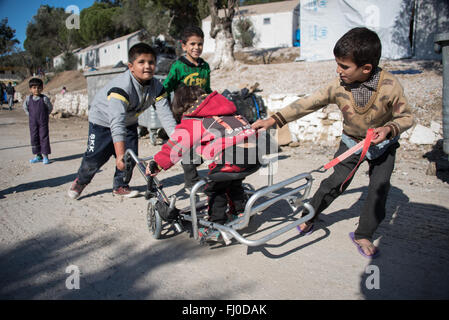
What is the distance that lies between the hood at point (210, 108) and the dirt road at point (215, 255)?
1.17 m

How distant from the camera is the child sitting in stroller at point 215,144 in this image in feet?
8.86

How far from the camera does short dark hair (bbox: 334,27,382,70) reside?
245 cm

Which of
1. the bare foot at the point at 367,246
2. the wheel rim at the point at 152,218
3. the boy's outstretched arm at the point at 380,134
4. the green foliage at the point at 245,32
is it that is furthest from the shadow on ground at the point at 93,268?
the green foliage at the point at 245,32

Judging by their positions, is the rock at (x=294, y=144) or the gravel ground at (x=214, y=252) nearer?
the gravel ground at (x=214, y=252)

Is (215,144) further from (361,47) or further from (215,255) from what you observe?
(361,47)

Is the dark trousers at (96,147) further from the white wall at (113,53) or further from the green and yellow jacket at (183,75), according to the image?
the white wall at (113,53)

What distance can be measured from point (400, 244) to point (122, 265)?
2.34 metres

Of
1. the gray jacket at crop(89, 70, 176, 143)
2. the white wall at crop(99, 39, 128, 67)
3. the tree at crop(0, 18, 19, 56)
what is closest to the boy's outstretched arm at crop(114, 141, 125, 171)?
the gray jacket at crop(89, 70, 176, 143)

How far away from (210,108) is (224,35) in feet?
36.3

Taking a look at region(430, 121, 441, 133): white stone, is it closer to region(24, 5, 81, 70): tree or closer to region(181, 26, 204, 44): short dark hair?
Result: region(181, 26, 204, 44): short dark hair
